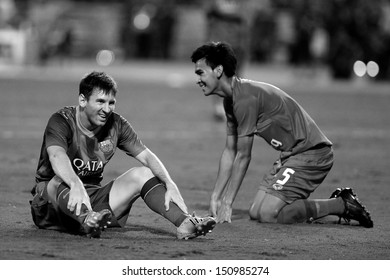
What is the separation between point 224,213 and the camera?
7547mm

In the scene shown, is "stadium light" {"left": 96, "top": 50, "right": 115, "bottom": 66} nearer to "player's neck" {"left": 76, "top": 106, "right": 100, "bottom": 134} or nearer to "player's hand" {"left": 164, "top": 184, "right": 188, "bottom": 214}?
"player's neck" {"left": 76, "top": 106, "right": 100, "bottom": 134}

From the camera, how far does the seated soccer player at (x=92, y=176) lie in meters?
6.57

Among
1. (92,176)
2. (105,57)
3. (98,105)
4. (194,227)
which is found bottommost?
(105,57)

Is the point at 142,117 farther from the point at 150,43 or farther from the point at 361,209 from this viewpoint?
the point at 150,43

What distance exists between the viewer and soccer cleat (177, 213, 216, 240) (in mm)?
6582

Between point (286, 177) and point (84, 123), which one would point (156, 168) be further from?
point (286, 177)

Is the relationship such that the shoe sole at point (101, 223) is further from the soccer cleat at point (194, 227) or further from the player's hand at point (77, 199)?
the soccer cleat at point (194, 227)

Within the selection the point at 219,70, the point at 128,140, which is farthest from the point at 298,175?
the point at 128,140

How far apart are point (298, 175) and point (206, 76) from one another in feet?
4.09

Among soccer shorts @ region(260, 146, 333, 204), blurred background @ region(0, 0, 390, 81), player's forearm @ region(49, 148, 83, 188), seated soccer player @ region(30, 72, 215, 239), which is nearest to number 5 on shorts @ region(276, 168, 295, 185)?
soccer shorts @ region(260, 146, 333, 204)

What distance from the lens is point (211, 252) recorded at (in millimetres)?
6332
